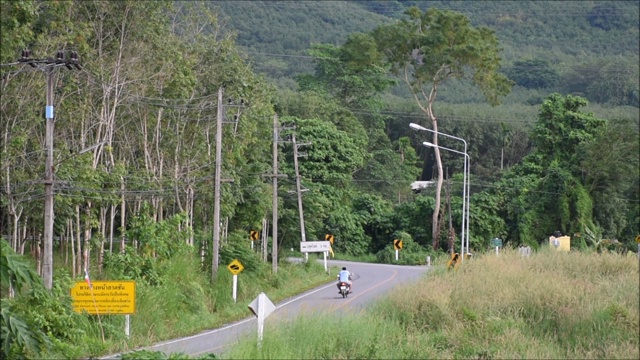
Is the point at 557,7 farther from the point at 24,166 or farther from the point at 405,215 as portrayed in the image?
the point at 24,166

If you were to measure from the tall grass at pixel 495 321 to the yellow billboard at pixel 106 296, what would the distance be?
22.7 ft

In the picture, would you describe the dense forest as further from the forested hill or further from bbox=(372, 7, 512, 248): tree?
the forested hill

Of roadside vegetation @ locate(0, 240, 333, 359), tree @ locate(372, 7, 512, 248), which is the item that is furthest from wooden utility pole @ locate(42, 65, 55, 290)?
tree @ locate(372, 7, 512, 248)

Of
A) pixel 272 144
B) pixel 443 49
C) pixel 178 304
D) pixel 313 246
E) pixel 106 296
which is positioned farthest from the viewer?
pixel 443 49

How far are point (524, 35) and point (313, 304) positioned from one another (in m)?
136

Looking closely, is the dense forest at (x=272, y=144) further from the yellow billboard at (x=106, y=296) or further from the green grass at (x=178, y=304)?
the yellow billboard at (x=106, y=296)

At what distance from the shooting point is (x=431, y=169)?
105 meters

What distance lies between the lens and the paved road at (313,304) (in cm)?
2116

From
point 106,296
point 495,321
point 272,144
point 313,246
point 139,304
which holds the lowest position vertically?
point 139,304

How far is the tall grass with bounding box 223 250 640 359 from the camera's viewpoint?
1686 cm

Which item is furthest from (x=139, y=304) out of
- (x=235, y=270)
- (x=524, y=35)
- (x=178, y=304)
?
(x=524, y=35)

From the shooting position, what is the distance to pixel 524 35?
16362 cm

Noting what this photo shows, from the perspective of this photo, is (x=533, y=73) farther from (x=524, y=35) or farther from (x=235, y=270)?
(x=235, y=270)

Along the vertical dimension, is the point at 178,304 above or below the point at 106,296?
below
